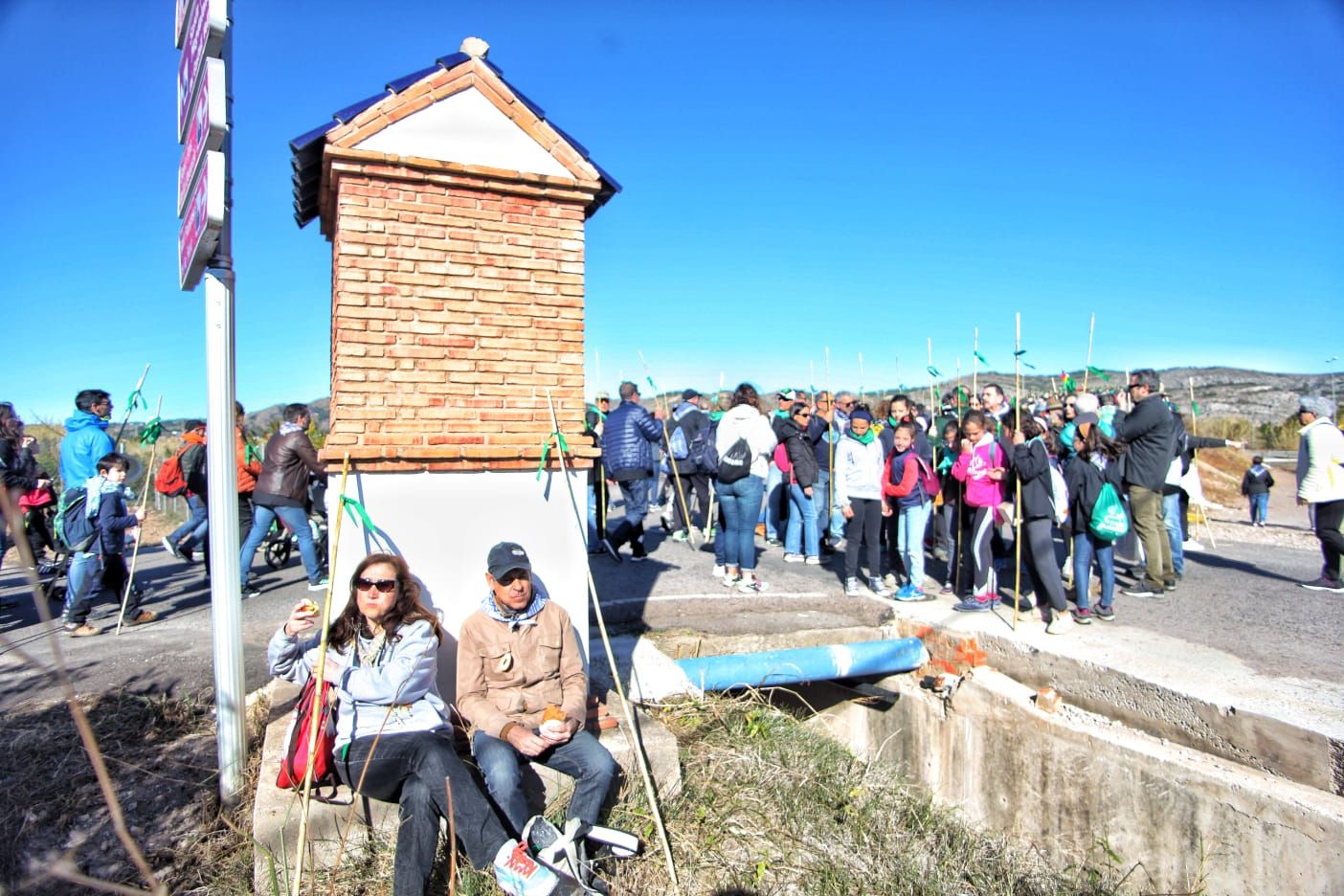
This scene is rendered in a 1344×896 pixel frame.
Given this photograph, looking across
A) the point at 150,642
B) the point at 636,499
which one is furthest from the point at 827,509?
the point at 150,642

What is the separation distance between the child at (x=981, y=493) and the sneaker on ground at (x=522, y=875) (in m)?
4.80

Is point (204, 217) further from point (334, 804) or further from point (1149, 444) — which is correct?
point (1149, 444)

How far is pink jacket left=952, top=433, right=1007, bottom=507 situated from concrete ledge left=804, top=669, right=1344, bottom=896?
158 centimetres

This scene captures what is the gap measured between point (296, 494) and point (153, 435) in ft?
4.57

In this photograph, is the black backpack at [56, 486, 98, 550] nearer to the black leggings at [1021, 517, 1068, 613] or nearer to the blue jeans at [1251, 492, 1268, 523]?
the black leggings at [1021, 517, 1068, 613]

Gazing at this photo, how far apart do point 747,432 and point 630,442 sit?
1483mm

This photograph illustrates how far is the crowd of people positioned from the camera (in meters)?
6.88

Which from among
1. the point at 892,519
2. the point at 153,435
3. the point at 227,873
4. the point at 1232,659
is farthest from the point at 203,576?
the point at 1232,659

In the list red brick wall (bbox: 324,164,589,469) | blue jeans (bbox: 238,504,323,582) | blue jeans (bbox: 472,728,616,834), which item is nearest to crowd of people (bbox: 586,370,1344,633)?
red brick wall (bbox: 324,164,589,469)

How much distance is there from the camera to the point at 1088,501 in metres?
6.84

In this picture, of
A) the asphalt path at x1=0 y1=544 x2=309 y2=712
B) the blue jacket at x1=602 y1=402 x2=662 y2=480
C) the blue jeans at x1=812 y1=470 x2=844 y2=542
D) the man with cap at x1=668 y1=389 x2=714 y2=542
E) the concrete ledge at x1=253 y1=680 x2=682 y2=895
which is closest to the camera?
the concrete ledge at x1=253 y1=680 x2=682 y2=895

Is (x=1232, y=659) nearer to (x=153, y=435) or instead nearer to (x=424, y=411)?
(x=424, y=411)

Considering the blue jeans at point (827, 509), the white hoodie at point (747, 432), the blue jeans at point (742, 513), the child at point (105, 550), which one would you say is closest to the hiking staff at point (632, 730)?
the blue jeans at point (742, 513)

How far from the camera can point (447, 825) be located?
371 cm
